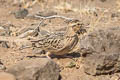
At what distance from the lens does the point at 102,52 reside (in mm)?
4684

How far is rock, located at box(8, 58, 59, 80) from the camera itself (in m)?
4.09

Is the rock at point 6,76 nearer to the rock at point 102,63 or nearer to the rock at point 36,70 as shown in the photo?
the rock at point 36,70

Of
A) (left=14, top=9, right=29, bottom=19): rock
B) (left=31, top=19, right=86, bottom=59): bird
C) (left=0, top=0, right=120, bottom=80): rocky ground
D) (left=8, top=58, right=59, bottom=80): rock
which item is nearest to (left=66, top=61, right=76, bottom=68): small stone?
(left=0, top=0, right=120, bottom=80): rocky ground

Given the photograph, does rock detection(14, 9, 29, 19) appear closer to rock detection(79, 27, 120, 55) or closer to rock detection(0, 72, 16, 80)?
rock detection(79, 27, 120, 55)

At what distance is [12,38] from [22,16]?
2.40 meters

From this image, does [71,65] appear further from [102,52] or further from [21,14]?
[21,14]

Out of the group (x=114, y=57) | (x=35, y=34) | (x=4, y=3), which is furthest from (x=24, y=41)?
(x=4, y=3)

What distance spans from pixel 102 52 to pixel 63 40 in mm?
750

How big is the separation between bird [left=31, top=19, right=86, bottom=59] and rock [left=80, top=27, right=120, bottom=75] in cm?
28

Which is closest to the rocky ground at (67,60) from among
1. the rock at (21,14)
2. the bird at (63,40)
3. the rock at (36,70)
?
the rock at (36,70)

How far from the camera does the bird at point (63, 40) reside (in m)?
5.02

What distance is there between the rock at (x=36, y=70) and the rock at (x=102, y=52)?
1.94ft

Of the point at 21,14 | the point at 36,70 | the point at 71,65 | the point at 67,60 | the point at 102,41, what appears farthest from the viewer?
the point at 21,14

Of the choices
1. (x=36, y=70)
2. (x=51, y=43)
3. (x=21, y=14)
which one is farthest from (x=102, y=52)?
(x=21, y=14)
